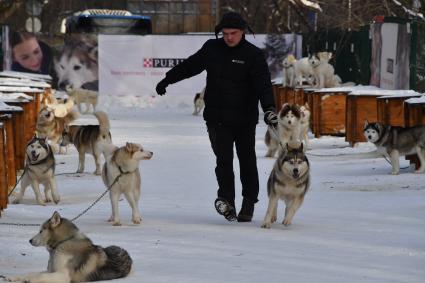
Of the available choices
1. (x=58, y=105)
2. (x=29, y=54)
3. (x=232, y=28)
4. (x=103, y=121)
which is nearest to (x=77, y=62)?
(x=29, y=54)

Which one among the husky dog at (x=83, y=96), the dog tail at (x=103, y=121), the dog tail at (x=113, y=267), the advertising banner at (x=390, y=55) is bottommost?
the husky dog at (x=83, y=96)

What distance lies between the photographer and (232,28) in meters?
8.84

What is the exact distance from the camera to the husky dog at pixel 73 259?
614 centimetres

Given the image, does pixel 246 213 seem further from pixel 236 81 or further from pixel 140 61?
pixel 140 61

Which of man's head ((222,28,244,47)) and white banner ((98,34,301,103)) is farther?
white banner ((98,34,301,103))

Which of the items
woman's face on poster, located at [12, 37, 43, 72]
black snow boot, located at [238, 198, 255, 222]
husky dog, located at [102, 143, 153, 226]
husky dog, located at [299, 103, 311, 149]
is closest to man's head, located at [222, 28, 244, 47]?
husky dog, located at [102, 143, 153, 226]

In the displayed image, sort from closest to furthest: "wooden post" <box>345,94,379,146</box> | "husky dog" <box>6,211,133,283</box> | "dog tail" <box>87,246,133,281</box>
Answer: "husky dog" <box>6,211,133,283</box>, "dog tail" <box>87,246,133,281</box>, "wooden post" <box>345,94,379,146</box>

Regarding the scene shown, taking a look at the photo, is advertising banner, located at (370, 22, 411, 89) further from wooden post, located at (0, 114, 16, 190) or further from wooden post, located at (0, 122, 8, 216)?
wooden post, located at (0, 122, 8, 216)

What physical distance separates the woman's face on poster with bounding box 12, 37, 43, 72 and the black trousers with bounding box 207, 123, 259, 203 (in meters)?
22.4

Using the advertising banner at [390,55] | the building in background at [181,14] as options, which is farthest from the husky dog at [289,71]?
the building in background at [181,14]

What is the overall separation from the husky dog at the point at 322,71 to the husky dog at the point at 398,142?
8.45 metres

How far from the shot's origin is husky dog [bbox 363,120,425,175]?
42.8 ft

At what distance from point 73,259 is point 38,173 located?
4.77 metres

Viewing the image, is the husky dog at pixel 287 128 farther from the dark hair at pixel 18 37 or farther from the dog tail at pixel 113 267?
the dark hair at pixel 18 37
